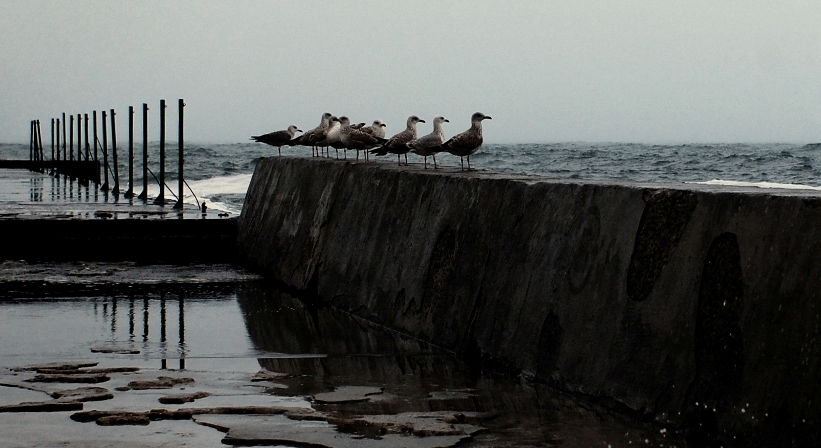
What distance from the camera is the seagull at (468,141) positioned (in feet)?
37.9

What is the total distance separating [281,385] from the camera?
25.1ft

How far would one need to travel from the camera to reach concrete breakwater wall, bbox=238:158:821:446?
5.71 metres

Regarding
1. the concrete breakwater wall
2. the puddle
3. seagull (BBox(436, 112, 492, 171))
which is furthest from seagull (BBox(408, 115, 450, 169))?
the puddle

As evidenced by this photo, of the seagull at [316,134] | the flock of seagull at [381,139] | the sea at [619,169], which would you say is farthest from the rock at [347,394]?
the sea at [619,169]

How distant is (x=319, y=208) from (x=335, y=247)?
114 centimetres

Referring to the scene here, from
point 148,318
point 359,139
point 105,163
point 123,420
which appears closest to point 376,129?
point 359,139

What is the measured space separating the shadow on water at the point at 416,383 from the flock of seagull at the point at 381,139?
210 centimetres

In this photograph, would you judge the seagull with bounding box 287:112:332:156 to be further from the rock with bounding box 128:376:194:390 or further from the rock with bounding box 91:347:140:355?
the rock with bounding box 128:376:194:390

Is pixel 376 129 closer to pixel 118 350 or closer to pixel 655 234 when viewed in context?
pixel 118 350

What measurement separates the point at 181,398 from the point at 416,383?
150cm

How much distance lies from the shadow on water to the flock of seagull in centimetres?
210

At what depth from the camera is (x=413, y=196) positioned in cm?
1075

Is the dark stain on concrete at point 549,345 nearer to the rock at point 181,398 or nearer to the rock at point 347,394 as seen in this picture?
the rock at point 347,394

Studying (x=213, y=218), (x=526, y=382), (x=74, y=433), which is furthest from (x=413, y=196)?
(x=213, y=218)
